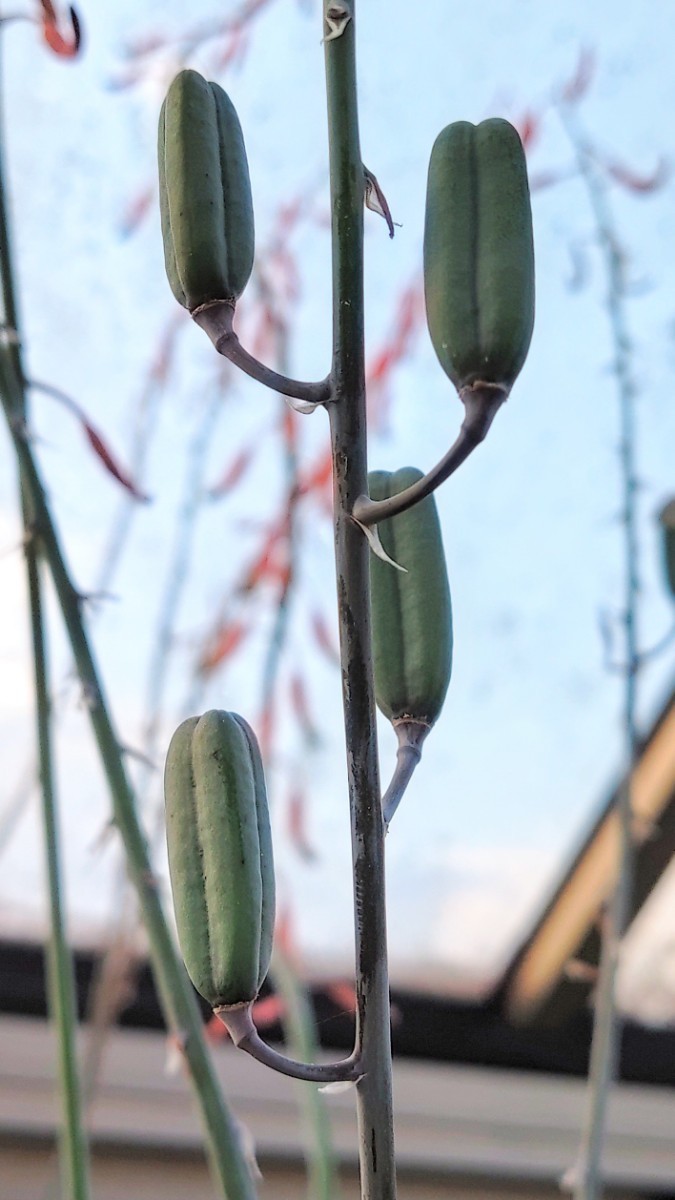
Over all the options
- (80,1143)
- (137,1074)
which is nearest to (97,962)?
(137,1074)

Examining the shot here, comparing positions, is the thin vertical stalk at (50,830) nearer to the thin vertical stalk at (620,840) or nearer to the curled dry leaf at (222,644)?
the thin vertical stalk at (620,840)

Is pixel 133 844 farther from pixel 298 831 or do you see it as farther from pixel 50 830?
pixel 298 831

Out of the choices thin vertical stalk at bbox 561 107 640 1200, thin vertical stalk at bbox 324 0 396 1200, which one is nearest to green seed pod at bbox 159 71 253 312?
thin vertical stalk at bbox 324 0 396 1200

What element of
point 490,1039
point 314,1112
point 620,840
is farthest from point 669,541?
point 490,1039

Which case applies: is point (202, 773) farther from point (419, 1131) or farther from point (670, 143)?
point (419, 1131)

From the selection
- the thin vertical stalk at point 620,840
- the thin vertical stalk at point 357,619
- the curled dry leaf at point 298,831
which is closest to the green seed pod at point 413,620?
the thin vertical stalk at point 357,619
